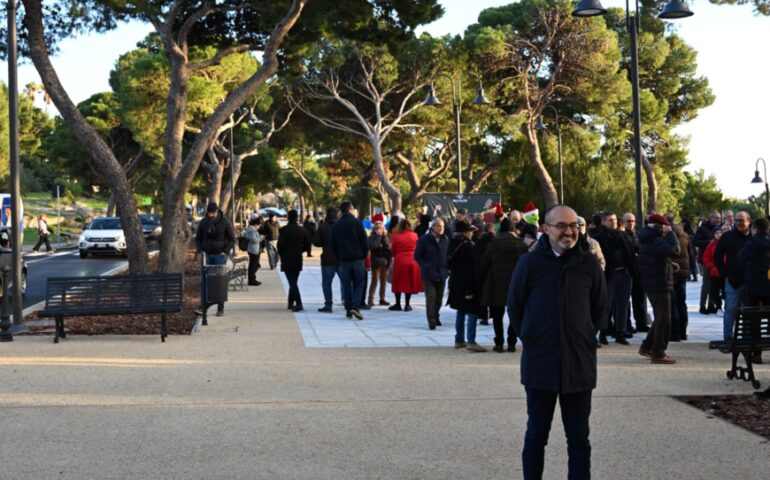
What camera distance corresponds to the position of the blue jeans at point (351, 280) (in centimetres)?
1479

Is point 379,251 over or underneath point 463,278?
over

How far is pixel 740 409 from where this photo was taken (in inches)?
291

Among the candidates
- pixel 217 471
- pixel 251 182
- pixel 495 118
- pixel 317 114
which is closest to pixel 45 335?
pixel 217 471

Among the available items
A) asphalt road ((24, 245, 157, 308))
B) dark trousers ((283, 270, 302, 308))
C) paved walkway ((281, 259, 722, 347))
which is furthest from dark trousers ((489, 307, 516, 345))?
asphalt road ((24, 245, 157, 308))

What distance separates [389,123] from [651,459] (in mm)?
39280

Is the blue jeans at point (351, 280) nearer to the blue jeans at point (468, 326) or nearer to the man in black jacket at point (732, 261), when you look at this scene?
the blue jeans at point (468, 326)

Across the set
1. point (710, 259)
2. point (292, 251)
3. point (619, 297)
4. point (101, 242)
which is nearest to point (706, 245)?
point (710, 259)

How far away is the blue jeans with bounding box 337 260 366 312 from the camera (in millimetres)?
14789

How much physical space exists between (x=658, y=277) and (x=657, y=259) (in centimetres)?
20

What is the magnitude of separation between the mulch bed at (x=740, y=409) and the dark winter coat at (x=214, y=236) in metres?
9.22

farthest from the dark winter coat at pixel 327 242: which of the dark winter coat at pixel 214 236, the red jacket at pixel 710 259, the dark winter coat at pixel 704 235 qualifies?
the dark winter coat at pixel 704 235

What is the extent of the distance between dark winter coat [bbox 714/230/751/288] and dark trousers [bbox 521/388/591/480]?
262 inches

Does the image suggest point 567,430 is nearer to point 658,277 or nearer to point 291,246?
point 658,277

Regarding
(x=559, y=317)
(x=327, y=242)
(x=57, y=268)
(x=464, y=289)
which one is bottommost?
(x=57, y=268)
